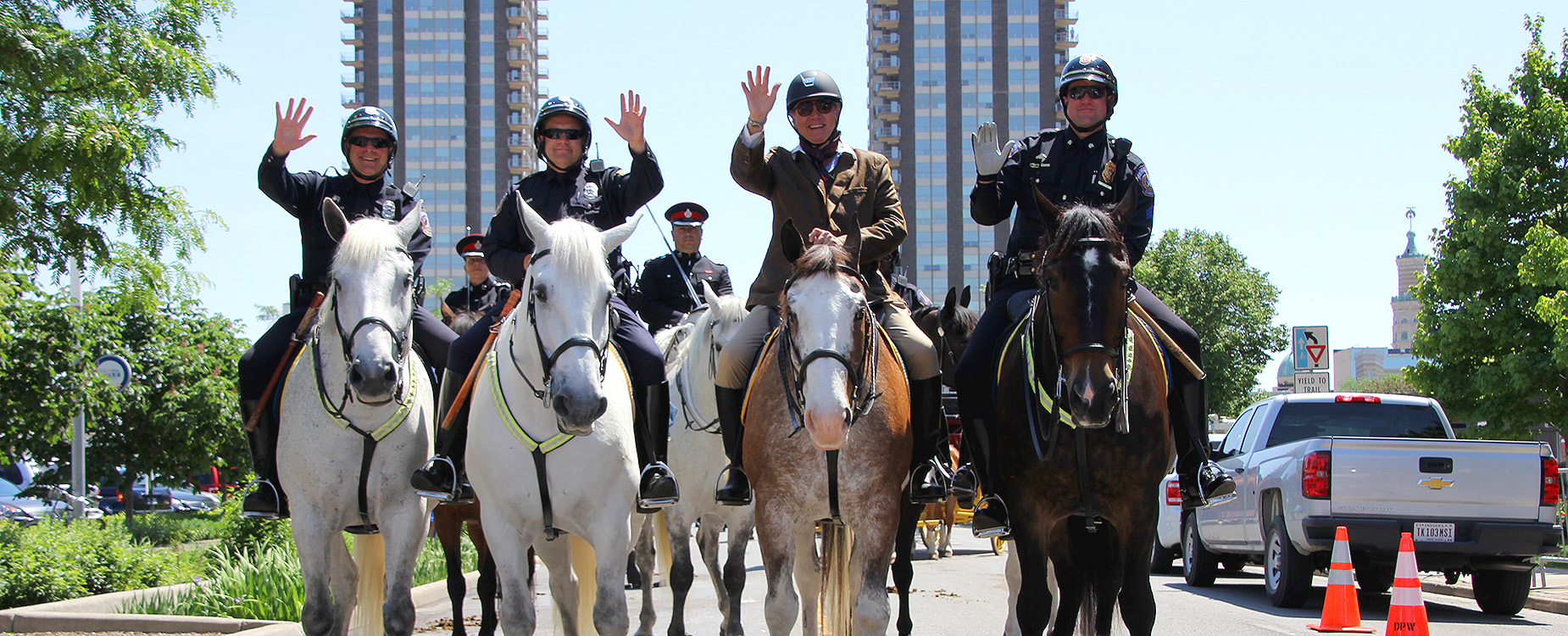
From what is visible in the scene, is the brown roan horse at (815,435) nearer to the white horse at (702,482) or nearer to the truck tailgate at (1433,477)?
the white horse at (702,482)

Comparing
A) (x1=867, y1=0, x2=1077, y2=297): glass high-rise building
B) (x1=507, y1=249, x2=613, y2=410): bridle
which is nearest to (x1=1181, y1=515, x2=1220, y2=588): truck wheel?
(x1=507, y1=249, x2=613, y2=410): bridle

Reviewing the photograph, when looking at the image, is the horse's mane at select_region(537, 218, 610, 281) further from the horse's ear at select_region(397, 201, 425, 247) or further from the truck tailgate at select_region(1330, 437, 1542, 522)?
the truck tailgate at select_region(1330, 437, 1542, 522)

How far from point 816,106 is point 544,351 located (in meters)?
2.25

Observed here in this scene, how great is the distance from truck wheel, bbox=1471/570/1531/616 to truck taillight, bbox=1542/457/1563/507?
0.72m

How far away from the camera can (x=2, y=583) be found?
10148 millimetres

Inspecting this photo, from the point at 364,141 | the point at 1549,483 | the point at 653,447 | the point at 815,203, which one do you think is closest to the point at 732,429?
the point at 653,447

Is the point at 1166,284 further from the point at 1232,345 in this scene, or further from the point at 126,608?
the point at 126,608

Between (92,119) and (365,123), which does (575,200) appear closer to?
(365,123)

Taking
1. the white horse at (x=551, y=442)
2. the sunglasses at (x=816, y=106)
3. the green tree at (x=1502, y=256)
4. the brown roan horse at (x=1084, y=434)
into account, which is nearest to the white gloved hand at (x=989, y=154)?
the sunglasses at (x=816, y=106)

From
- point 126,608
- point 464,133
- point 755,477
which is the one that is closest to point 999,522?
point 755,477

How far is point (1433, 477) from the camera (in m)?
11.4

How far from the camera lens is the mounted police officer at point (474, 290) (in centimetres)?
1081

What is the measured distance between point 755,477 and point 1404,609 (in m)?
4.59

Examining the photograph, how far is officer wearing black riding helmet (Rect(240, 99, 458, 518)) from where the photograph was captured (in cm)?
725
